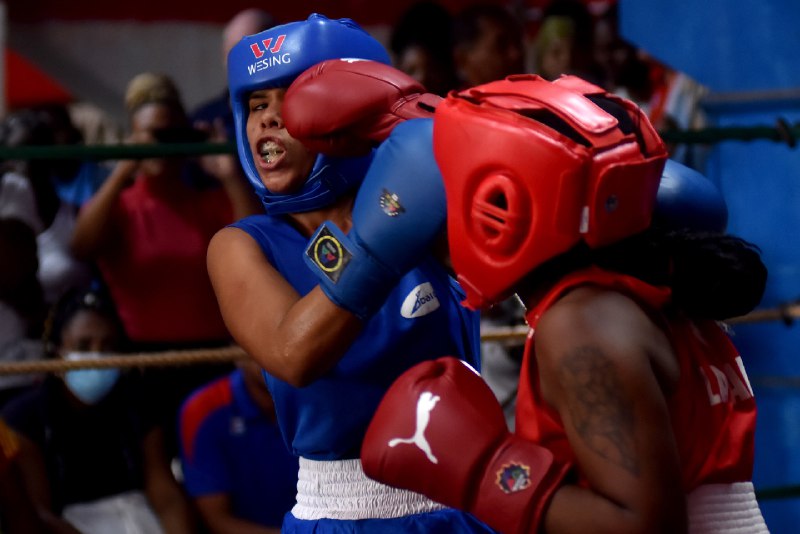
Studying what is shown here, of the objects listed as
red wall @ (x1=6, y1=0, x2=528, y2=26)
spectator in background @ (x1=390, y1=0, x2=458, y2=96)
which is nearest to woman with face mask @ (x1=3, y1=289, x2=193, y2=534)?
spectator in background @ (x1=390, y1=0, x2=458, y2=96)

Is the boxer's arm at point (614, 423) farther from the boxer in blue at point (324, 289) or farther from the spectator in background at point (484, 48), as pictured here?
the spectator in background at point (484, 48)

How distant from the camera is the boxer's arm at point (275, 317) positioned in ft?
4.97

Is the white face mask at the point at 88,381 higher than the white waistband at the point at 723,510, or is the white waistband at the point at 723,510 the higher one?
the white waistband at the point at 723,510

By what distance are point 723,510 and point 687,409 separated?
14 cm

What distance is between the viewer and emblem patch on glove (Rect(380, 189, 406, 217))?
1.44m

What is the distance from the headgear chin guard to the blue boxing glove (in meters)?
0.06

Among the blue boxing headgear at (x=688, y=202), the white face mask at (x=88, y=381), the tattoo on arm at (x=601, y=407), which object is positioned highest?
the blue boxing headgear at (x=688, y=202)

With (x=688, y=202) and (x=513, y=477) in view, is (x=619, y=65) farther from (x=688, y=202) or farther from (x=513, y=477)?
(x=513, y=477)

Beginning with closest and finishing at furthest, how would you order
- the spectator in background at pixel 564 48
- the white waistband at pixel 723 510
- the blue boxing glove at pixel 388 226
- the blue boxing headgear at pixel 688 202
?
1. the white waistband at pixel 723 510
2. the blue boxing glove at pixel 388 226
3. the blue boxing headgear at pixel 688 202
4. the spectator in background at pixel 564 48

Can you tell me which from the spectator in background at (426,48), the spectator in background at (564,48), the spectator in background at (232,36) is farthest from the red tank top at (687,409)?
the spectator in background at (564,48)

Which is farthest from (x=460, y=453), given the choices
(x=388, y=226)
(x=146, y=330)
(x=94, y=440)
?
(x=146, y=330)

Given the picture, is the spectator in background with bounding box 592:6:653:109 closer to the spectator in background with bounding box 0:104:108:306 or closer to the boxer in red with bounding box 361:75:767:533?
the spectator in background with bounding box 0:104:108:306

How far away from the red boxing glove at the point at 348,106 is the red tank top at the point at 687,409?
1.20ft

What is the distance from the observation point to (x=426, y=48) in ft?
11.8
